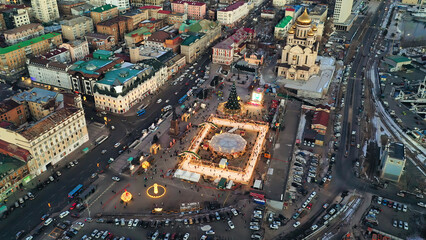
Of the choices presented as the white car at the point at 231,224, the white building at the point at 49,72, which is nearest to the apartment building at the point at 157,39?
the white building at the point at 49,72

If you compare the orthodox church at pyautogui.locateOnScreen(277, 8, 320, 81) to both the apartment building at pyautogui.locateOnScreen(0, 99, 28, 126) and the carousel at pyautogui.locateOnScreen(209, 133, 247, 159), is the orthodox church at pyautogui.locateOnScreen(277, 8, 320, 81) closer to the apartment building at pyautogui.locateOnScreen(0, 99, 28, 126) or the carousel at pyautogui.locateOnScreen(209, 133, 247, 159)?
the carousel at pyautogui.locateOnScreen(209, 133, 247, 159)

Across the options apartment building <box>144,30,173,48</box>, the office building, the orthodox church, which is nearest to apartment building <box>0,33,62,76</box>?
apartment building <box>144,30,173,48</box>

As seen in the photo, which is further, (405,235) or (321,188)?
(321,188)

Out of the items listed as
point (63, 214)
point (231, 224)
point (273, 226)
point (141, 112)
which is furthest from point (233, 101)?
point (63, 214)

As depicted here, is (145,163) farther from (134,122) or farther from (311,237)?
(311,237)

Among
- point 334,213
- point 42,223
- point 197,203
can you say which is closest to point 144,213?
point 197,203

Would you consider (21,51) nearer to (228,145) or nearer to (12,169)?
(12,169)
